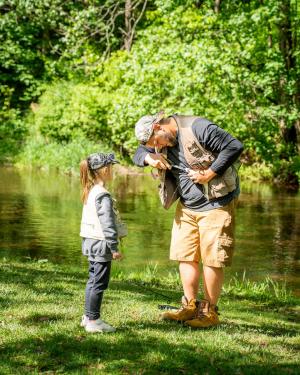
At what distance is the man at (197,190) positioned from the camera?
6066mm

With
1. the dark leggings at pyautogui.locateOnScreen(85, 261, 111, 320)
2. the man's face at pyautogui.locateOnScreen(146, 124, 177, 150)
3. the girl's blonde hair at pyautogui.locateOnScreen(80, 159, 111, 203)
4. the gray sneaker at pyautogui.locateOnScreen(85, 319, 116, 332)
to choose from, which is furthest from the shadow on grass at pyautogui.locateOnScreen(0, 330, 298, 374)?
the man's face at pyautogui.locateOnScreen(146, 124, 177, 150)

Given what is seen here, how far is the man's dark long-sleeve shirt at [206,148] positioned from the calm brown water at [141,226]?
4.46 m

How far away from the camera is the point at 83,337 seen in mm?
5469

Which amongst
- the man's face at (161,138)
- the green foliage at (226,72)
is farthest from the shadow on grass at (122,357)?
the green foliage at (226,72)

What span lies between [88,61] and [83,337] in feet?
80.7

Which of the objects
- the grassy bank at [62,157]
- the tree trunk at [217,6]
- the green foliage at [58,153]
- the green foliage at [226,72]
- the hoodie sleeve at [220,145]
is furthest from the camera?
the green foliage at [58,153]

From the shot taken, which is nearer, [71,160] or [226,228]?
[226,228]

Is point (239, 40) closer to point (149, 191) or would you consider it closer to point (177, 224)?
point (149, 191)

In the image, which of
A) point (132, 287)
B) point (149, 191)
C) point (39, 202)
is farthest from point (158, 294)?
point (149, 191)

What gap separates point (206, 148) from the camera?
612 cm

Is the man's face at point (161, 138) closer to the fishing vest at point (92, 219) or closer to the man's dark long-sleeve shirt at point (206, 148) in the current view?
the man's dark long-sleeve shirt at point (206, 148)

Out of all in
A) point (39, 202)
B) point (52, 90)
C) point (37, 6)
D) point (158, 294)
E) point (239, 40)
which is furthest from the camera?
point (52, 90)

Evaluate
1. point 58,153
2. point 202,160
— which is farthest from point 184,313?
point 58,153

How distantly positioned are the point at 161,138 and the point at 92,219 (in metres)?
0.98
